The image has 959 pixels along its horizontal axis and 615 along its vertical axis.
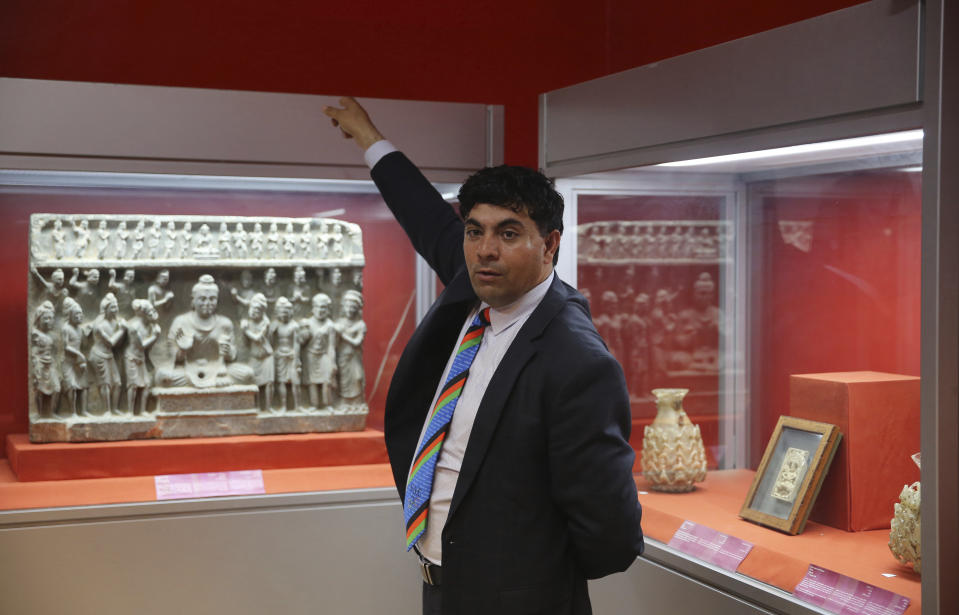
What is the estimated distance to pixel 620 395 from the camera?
2.19 meters

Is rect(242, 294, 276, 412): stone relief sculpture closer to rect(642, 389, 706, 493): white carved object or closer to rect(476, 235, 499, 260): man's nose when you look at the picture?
rect(642, 389, 706, 493): white carved object

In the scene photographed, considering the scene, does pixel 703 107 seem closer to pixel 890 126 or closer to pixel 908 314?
pixel 890 126

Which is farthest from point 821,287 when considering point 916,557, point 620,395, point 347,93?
point 347,93

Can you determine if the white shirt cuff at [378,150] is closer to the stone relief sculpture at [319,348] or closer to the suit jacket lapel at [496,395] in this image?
the suit jacket lapel at [496,395]

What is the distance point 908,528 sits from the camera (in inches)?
98.8

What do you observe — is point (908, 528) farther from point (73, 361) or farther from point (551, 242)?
point (73, 361)

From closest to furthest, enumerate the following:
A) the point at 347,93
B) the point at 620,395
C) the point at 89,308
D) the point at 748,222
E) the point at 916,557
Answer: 1. the point at 620,395
2. the point at 916,557
3. the point at 748,222
4. the point at 89,308
5. the point at 347,93

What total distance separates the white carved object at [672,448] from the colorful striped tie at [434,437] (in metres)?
1.27

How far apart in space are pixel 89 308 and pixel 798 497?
2823mm

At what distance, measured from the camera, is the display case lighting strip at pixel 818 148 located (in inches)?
93.0

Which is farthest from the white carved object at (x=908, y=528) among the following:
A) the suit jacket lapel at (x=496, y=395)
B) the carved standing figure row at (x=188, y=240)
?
the carved standing figure row at (x=188, y=240)

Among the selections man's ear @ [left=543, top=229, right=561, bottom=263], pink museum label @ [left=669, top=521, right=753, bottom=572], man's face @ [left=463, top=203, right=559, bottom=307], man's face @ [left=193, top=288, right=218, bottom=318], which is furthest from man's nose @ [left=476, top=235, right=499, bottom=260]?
man's face @ [left=193, top=288, right=218, bottom=318]

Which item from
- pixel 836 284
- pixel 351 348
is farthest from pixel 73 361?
pixel 836 284

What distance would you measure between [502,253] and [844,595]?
128cm
